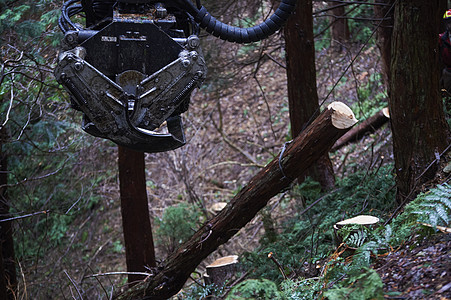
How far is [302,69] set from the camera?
278 inches

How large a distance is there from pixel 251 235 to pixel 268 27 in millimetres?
5828

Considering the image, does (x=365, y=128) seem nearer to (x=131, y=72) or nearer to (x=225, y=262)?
(x=225, y=262)

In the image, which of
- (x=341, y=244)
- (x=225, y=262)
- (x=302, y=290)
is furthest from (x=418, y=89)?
(x=225, y=262)

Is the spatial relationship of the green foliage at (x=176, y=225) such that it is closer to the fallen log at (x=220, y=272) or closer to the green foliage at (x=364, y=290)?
the fallen log at (x=220, y=272)

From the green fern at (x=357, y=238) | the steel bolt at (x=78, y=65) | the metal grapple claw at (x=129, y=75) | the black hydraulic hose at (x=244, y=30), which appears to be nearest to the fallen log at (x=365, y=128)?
the black hydraulic hose at (x=244, y=30)

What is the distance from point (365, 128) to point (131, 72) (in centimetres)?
646

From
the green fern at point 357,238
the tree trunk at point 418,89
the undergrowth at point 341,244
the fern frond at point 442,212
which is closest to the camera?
the undergrowth at point 341,244

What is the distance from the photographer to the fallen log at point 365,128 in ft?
29.8

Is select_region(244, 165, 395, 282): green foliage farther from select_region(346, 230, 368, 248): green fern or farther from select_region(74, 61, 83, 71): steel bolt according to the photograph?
select_region(74, 61, 83, 71): steel bolt

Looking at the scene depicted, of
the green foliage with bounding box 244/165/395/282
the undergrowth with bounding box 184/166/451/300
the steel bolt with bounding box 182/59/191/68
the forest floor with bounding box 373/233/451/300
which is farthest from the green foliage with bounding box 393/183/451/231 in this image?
the steel bolt with bounding box 182/59/191/68

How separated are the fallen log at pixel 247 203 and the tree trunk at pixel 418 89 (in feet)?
2.28

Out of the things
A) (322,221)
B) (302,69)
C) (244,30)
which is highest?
(244,30)

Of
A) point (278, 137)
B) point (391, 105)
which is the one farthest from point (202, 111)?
point (391, 105)

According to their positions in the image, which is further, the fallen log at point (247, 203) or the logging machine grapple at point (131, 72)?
the fallen log at point (247, 203)
